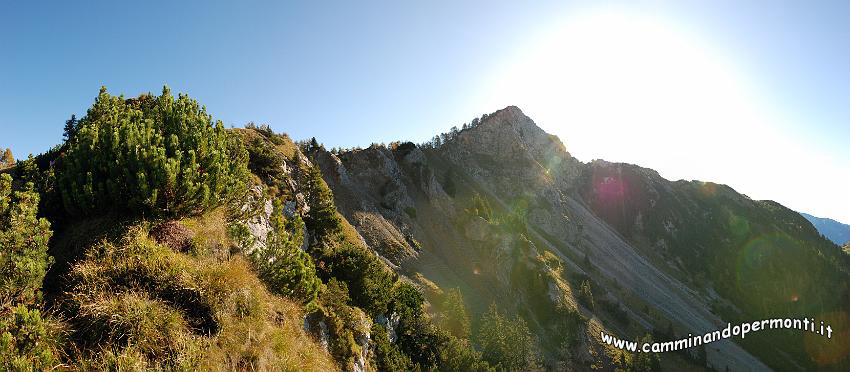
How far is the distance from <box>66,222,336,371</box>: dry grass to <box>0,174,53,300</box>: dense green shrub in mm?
847

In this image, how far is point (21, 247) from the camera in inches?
394

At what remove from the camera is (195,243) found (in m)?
13.0

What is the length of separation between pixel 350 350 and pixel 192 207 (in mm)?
10400

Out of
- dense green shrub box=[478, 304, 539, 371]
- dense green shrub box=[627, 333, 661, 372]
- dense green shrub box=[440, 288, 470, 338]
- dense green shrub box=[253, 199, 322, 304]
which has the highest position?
dense green shrub box=[253, 199, 322, 304]

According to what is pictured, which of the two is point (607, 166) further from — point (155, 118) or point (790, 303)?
point (155, 118)

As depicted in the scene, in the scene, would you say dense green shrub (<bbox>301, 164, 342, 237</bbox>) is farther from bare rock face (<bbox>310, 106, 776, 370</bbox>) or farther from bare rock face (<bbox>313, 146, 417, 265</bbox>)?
bare rock face (<bbox>310, 106, 776, 370</bbox>)

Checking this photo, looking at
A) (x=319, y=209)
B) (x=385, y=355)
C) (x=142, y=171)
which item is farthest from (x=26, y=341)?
(x=319, y=209)

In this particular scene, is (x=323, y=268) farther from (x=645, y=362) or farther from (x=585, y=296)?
(x=585, y=296)

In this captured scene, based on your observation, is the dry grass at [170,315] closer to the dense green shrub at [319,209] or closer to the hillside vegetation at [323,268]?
the hillside vegetation at [323,268]

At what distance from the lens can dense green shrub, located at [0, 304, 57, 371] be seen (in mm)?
7359

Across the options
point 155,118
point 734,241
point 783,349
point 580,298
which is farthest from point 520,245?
point 734,241

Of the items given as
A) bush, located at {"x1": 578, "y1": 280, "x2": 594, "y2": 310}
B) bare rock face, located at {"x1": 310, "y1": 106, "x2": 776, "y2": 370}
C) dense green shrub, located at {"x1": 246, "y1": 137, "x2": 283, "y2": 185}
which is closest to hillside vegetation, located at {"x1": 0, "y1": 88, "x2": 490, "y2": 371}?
dense green shrub, located at {"x1": 246, "y1": 137, "x2": 283, "y2": 185}

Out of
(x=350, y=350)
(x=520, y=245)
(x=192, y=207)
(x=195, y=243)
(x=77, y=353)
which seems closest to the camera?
(x=77, y=353)

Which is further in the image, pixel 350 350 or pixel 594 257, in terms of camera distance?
pixel 594 257
